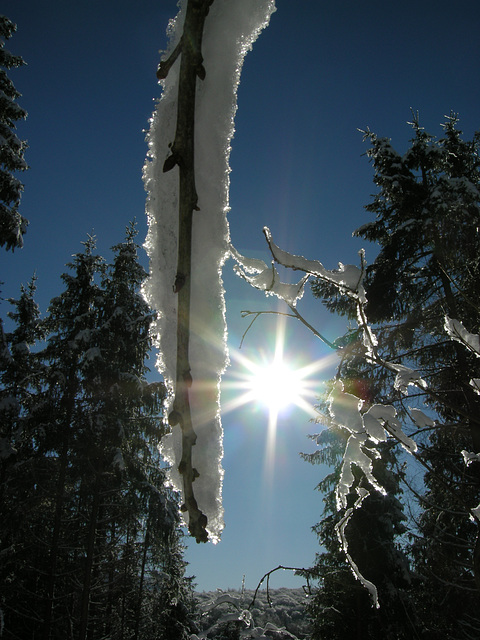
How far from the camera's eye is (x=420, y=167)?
884 centimetres

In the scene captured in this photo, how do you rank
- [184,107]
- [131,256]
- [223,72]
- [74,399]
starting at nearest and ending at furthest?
[184,107] < [223,72] < [74,399] < [131,256]

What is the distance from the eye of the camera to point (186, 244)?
0.64 m

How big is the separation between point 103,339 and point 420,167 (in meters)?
11.7

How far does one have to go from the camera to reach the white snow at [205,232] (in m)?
0.69

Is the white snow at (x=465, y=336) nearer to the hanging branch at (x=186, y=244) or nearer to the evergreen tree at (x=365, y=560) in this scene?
the hanging branch at (x=186, y=244)

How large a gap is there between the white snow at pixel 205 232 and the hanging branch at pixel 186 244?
0.06 metres

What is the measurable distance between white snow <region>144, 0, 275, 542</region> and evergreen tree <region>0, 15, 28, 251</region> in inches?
403

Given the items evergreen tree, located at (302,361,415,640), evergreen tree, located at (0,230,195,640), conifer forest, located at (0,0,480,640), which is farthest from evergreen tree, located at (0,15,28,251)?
evergreen tree, located at (302,361,415,640)

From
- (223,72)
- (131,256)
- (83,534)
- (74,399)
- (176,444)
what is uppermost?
A: (131,256)

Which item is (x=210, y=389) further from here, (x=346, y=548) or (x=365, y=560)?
(x=365, y=560)

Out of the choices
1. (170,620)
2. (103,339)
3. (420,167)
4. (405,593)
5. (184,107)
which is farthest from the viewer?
(170,620)

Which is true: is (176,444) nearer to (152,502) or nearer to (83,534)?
(152,502)

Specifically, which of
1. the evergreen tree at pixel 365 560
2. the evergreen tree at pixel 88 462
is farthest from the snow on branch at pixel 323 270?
the evergreen tree at pixel 88 462

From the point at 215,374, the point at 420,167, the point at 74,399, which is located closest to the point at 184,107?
the point at 215,374
